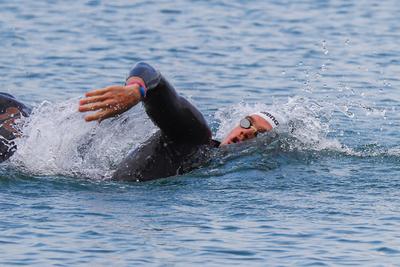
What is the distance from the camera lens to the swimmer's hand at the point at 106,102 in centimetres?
918

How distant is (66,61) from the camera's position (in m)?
19.8

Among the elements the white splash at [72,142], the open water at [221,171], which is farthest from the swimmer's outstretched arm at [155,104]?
the white splash at [72,142]

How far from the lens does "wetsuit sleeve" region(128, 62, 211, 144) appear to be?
33.0 ft

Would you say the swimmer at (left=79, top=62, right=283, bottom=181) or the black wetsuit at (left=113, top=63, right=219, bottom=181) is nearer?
the swimmer at (left=79, top=62, right=283, bottom=181)

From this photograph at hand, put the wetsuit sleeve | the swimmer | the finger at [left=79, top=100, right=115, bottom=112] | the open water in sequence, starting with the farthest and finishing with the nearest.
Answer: the swimmer
the wetsuit sleeve
the open water
the finger at [left=79, top=100, right=115, bottom=112]

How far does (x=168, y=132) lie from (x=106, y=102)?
1971mm

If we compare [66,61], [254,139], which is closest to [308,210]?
[254,139]

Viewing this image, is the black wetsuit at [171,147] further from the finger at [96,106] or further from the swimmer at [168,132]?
the finger at [96,106]

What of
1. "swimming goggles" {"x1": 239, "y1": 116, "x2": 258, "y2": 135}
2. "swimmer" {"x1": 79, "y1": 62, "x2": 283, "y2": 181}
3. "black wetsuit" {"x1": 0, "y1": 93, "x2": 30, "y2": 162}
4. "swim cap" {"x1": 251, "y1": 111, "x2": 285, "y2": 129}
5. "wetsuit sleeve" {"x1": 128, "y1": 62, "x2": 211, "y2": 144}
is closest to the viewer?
"wetsuit sleeve" {"x1": 128, "y1": 62, "x2": 211, "y2": 144}

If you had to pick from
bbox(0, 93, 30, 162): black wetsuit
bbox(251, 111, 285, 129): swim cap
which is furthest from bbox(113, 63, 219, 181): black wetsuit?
bbox(0, 93, 30, 162): black wetsuit

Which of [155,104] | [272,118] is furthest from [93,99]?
[272,118]

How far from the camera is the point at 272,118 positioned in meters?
12.5

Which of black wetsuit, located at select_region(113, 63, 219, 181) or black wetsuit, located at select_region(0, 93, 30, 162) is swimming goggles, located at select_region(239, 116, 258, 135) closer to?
black wetsuit, located at select_region(113, 63, 219, 181)

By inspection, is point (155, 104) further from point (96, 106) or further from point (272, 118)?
point (272, 118)
